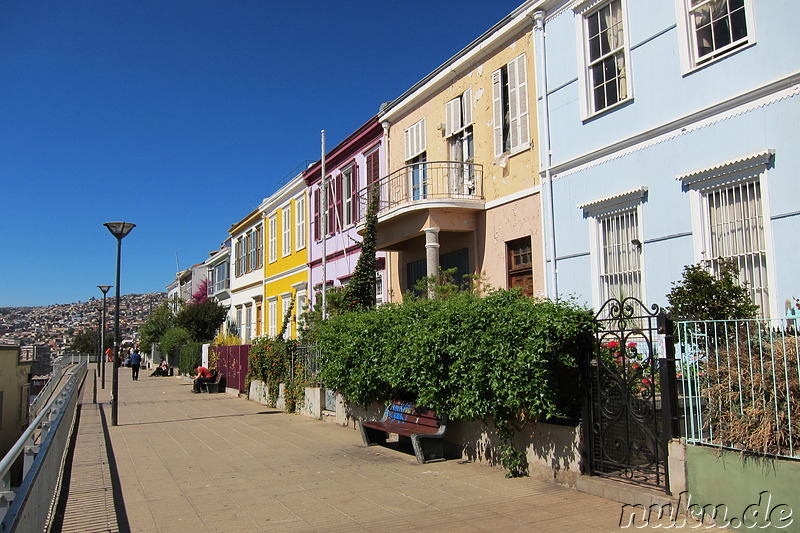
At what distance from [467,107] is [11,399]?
1276cm

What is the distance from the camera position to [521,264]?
44.6 ft

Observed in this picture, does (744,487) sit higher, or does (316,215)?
(316,215)

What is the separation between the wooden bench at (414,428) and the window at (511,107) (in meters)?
6.27

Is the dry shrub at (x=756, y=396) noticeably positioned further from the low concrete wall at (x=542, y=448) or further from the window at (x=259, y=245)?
the window at (x=259, y=245)

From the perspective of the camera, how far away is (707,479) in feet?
18.6

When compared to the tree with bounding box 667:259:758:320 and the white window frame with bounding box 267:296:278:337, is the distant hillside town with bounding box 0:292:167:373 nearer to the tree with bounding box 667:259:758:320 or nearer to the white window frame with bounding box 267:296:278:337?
the white window frame with bounding box 267:296:278:337

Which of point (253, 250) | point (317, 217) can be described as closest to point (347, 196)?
point (317, 217)

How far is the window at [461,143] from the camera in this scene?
15.3 meters

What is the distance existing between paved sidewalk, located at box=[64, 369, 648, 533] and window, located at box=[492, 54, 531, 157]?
6811 mm

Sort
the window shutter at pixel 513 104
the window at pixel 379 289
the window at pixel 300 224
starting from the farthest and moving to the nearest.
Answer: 1. the window at pixel 300 224
2. the window at pixel 379 289
3. the window shutter at pixel 513 104

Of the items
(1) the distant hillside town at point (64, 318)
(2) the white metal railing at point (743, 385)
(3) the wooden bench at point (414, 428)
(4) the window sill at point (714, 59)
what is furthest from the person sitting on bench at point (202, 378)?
(1) the distant hillside town at point (64, 318)

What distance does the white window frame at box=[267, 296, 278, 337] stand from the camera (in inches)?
1136

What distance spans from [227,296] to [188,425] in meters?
25.9

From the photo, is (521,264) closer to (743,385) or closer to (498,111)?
(498,111)
